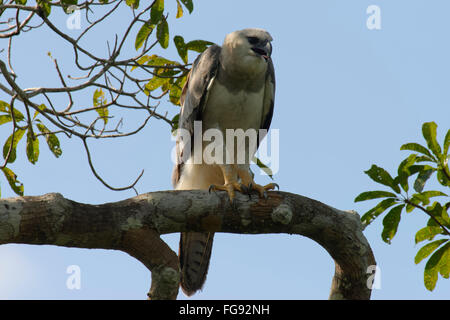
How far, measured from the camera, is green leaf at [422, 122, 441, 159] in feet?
15.0

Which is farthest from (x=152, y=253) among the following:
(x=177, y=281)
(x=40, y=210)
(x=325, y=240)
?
(x=325, y=240)

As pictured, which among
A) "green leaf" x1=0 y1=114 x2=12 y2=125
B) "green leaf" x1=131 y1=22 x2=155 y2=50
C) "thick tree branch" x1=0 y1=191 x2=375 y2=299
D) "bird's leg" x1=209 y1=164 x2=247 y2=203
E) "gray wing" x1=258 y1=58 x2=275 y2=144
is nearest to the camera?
"thick tree branch" x1=0 y1=191 x2=375 y2=299

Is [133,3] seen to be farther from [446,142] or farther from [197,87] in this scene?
[446,142]

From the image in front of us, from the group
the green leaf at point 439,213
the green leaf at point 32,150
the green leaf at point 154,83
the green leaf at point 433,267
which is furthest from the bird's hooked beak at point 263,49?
the green leaf at point 433,267

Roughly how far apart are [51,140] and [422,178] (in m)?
2.96

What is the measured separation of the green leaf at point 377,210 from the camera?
453 cm

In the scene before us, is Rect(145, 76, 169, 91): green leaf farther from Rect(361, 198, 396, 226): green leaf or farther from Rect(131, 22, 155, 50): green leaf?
Rect(361, 198, 396, 226): green leaf

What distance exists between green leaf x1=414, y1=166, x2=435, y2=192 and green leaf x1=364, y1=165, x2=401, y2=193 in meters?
0.13

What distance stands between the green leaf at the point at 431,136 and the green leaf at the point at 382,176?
386 millimetres

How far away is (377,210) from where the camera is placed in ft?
15.0

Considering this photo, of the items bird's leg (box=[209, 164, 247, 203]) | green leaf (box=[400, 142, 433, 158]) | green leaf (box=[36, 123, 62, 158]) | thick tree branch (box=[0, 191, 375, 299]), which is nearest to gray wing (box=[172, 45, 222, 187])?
bird's leg (box=[209, 164, 247, 203])

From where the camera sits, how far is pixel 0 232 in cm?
310

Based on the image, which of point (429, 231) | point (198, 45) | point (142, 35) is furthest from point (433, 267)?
point (142, 35)

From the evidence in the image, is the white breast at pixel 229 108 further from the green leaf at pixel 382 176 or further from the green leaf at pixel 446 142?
the green leaf at pixel 446 142
